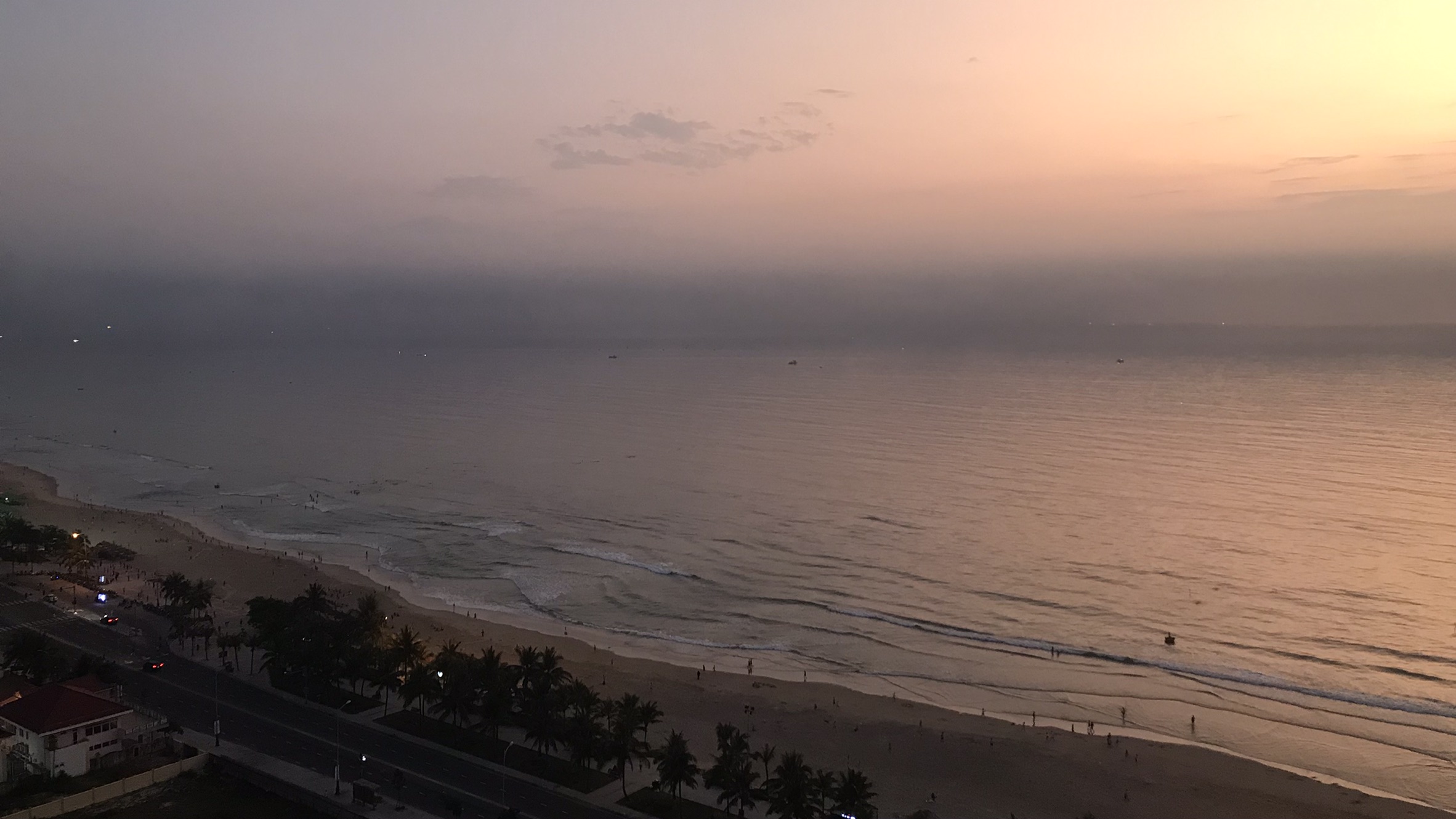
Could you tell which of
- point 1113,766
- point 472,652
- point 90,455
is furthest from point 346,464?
point 1113,766

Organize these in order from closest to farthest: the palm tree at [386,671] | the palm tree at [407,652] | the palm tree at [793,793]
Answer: the palm tree at [793,793]
the palm tree at [386,671]
the palm tree at [407,652]

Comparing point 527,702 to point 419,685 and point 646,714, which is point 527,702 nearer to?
point 646,714

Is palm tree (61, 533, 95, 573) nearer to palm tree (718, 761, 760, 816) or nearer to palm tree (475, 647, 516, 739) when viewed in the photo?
palm tree (475, 647, 516, 739)

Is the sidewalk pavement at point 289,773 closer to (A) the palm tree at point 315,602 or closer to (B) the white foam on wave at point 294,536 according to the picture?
(A) the palm tree at point 315,602

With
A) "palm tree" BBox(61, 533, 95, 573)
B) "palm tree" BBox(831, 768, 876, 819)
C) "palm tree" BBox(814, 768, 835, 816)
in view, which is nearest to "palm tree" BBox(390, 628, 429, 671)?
"palm tree" BBox(814, 768, 835, 816)

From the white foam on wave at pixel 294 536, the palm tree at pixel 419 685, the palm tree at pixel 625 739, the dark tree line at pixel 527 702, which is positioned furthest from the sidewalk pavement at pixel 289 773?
the white foam on wave at pixel 294 536
